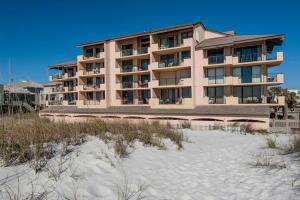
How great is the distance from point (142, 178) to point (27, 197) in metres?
3.03

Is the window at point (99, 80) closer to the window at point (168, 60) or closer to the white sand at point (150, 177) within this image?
the window at point (168, 60)

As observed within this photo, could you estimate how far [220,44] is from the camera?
2838 centimetres

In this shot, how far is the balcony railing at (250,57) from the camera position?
27598 mm

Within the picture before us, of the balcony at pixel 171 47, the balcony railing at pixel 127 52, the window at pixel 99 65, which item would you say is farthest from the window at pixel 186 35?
the window at pixel 99 65

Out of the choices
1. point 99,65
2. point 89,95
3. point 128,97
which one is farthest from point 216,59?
point 89,95

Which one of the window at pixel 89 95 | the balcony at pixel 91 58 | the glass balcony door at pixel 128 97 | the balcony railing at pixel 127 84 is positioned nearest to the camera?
the balcony railing at pixel 127 84

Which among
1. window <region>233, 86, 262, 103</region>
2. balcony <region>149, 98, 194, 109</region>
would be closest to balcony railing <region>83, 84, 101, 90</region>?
balcony <region>149, 98, 194, 109</region>

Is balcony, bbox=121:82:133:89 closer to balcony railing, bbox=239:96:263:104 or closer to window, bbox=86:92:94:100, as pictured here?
window, bbox=86:92:94:100

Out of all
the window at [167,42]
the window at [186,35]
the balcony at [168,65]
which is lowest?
the balcony at [168,65]

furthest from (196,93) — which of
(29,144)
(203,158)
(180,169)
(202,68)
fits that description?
(29,144)

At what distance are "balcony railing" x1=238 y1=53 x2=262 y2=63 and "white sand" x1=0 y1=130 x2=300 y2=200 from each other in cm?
2158

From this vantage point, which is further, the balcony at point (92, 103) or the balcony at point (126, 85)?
the balcony at point (92, 103)

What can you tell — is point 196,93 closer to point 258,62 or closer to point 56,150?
point 258,62

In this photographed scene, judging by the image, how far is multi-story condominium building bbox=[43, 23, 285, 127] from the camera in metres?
27.6
